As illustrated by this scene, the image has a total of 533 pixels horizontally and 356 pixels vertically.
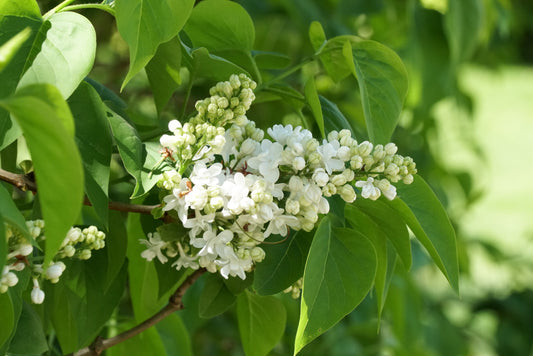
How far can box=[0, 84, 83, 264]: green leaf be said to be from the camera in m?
0.28

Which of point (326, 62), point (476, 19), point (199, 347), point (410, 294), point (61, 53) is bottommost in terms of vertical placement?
point (199, 347)

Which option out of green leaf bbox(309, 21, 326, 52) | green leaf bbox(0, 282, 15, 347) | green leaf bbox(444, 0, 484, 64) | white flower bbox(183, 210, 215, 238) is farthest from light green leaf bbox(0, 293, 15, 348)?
green leaf bbox(444, 0, 484, 64)

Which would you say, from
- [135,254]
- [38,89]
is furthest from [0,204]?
[135,254]

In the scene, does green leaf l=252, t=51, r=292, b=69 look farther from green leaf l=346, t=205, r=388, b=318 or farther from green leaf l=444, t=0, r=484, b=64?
green leaf l=444, t=0, r=484, b=64

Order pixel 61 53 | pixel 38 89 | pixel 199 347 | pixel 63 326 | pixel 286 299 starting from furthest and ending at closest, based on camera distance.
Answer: pixel 199 347 < pixel 286 299 < pixel 63 326 < pixel 61 53 < pixel 38 89

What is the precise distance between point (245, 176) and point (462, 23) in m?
0.56

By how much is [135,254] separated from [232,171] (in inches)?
6.0

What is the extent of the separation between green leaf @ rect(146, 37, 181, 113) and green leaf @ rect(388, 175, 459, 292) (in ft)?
0.58

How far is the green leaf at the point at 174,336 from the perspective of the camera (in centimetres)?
62

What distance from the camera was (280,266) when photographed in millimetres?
469

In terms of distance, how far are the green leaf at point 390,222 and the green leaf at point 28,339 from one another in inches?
8.7

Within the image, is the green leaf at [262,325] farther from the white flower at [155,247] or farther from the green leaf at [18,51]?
the green leaf at [18,51]

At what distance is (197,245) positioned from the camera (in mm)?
432

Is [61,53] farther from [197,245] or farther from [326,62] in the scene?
[326,62]
